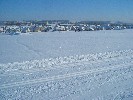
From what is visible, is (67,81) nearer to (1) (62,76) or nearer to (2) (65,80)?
(2) (65,80)

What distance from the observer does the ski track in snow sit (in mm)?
6336

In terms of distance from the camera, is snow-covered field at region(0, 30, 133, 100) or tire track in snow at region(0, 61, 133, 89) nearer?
snow-covered field at region(0, 30, 133, 100)

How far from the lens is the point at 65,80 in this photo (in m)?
7.69

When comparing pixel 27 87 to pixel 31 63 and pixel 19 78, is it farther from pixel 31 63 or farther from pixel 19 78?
pixel 31 63

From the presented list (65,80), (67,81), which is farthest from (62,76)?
(67,81)

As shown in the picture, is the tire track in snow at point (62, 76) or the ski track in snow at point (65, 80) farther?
the tire track in snow at point (62, 76)

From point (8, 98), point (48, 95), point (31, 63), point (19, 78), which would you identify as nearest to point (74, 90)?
point (48, 95)

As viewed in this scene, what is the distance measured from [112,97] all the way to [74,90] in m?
1.15

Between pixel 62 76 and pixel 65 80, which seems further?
pixel 62 76

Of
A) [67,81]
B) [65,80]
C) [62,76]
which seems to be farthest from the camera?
[62,76]

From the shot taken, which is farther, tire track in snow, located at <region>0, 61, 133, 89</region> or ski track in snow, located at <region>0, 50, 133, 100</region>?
tire track in snow, located at <region>0, 61, 133, 89</region>

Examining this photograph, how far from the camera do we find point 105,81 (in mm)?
7586

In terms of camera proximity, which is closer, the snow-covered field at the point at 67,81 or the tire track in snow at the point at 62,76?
the snow-covered field at the point at 67,81

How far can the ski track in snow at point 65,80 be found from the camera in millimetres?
6336
